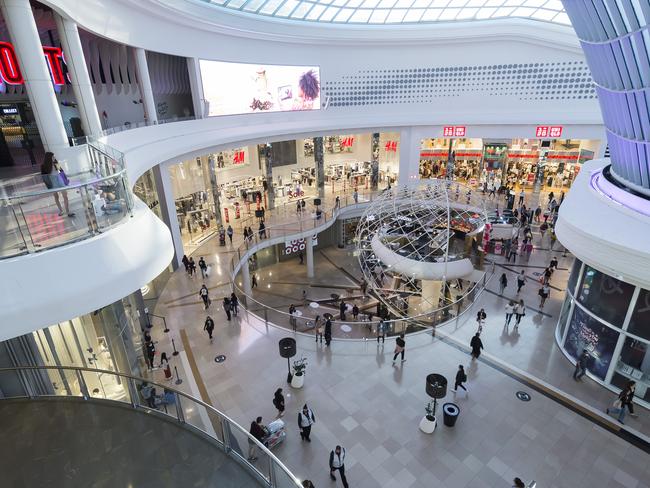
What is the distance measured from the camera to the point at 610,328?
34.7 ft

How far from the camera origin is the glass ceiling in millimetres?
23094

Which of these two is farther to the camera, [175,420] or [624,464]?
[624,464]

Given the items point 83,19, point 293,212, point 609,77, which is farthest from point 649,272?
point 293,212

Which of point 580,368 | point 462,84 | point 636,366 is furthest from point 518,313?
point 462,84

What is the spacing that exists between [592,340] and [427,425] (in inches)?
231

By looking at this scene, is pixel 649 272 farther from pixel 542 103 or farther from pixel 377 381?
pixel 542 103

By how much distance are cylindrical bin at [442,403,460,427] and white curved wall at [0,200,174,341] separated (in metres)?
7.40

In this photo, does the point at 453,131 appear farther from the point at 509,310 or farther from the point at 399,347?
the point at 399,347

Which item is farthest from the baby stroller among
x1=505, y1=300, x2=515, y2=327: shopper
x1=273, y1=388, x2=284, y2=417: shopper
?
x1=505, y1=300, x2=515, y2=327: shopper

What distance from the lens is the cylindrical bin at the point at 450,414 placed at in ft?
30.4

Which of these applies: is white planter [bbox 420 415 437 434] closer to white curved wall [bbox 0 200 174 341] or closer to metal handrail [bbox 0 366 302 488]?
metal handrail [bbox 0 366 302 488]

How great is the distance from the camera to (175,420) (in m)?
5.94

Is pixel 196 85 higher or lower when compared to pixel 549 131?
higher

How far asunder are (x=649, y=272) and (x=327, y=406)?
8107mm
